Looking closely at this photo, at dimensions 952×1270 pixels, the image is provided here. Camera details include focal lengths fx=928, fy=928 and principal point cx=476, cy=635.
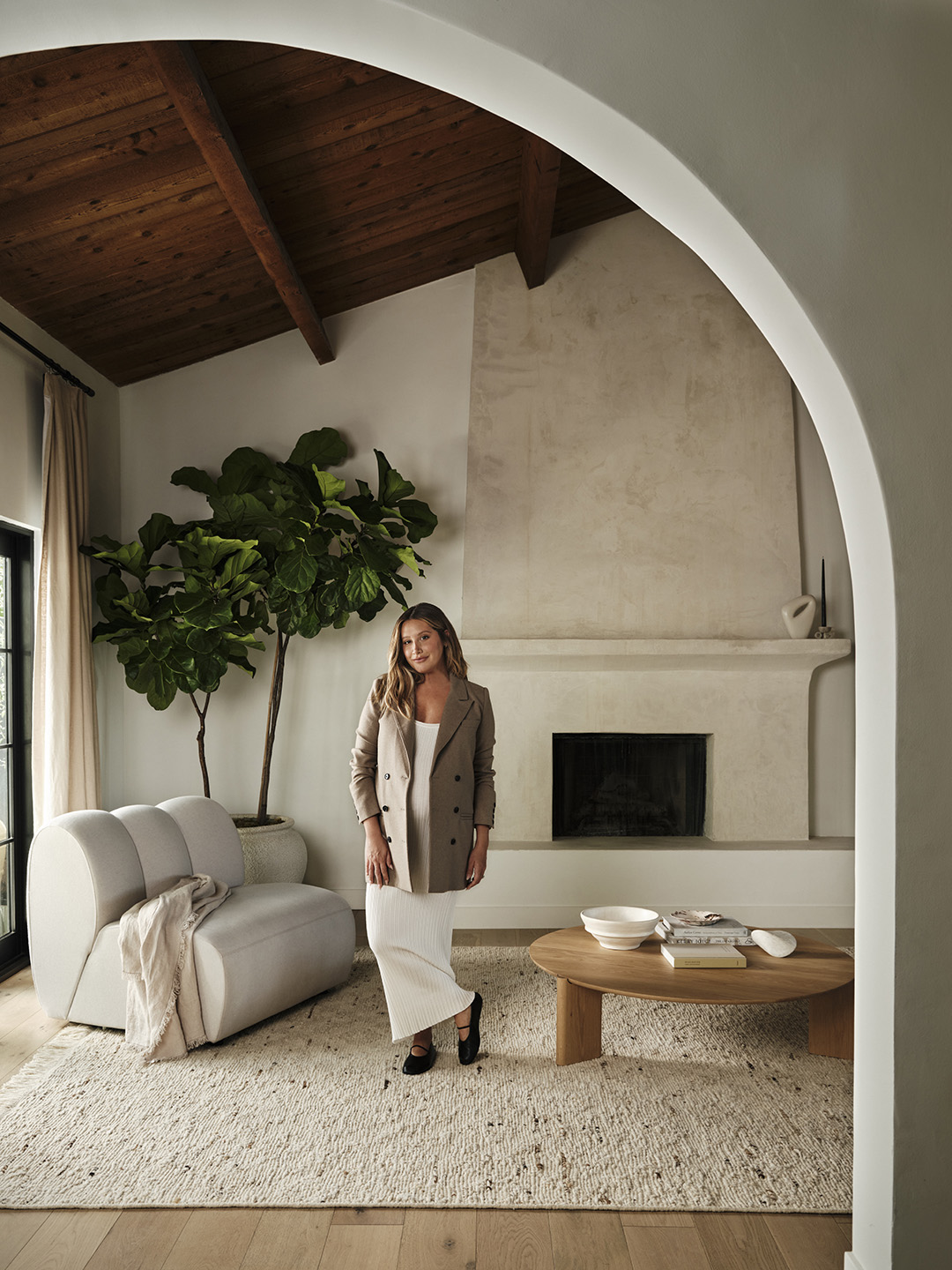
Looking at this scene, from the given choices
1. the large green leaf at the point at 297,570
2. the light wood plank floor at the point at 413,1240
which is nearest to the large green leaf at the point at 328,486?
the large green leaf at the point at 297,570

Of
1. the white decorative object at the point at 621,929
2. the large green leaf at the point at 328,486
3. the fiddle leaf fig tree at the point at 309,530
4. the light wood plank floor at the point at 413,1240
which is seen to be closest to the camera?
the light wood plank floor at the point at 413,1240

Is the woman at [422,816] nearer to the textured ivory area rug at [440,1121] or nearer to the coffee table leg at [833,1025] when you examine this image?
the textured ivory area rug at [440,1121]

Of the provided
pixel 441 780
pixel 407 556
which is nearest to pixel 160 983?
pixel 441 780

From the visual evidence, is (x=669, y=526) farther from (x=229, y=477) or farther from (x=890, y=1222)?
(x=890, y=1222)

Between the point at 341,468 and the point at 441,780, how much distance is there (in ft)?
8.86

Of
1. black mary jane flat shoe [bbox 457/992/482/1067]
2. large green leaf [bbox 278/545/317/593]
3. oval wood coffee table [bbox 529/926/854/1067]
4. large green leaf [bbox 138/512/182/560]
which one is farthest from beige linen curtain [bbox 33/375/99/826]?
oval wood coffee table [bbox 529/926/854/1067]

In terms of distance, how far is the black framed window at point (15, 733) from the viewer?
4066 mm

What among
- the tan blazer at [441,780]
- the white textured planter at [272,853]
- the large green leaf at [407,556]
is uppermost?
the large green leaf at [407,556]

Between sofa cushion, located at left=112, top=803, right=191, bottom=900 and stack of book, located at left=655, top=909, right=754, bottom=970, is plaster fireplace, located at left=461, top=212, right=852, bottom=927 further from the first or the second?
sofa cushion, located at left=112, top=803, right=191, bottom=900

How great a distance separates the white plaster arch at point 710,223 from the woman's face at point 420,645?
58.4 inches

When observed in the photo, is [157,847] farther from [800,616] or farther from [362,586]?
[800,616]

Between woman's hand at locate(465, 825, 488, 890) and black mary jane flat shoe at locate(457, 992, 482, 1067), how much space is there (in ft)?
1.24

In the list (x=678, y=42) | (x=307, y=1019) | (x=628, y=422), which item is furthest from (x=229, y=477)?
(x=678, y=42)

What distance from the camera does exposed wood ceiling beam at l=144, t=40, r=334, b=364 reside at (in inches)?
108
